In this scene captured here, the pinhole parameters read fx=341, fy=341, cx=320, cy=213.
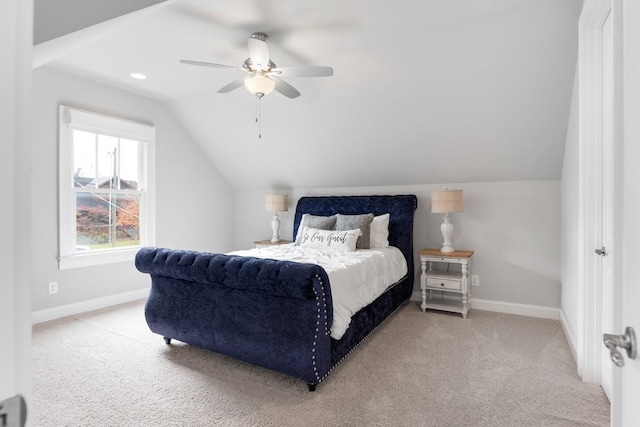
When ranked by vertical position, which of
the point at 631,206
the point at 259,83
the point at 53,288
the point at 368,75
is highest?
the point at 368,75

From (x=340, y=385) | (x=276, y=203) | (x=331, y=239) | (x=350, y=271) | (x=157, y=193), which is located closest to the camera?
(x=340, y=385)

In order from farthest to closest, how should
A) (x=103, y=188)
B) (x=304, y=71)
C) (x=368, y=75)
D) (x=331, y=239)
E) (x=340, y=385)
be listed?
(x=103, y=188)
(x=331, y=239)
(x=368, y=75)
(x=304, y=71)
(x=340, y=385)

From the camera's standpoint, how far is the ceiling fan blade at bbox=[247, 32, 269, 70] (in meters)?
2.59

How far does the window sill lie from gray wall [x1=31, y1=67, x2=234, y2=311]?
0.21 ft

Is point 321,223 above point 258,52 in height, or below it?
below

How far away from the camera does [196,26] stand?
8.90 feet

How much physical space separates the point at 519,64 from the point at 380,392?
110 inches

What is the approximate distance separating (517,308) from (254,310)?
300 centimetres

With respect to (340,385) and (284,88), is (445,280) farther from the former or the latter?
(284,88)

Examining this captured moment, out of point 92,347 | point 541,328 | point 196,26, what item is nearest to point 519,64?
point 541,328

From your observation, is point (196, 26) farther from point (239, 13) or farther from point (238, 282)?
point (238, 282)

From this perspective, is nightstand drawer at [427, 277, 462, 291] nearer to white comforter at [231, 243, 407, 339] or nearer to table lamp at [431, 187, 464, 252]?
white comforter at [231, 243, 407, 339]

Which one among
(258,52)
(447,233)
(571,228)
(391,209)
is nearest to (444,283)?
(447,233)

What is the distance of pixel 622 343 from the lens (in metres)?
0.74
